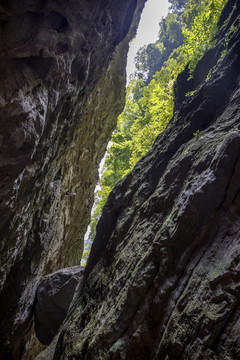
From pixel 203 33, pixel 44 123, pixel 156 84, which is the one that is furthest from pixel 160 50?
pixel 44 123

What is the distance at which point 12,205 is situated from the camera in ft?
15.1

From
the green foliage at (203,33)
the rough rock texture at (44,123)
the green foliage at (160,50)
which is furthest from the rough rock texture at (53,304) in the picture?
the green foliage at (160,50)

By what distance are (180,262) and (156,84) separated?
1460cm

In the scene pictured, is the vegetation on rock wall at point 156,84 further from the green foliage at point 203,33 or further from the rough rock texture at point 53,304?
the rough rock texture at point 53,304

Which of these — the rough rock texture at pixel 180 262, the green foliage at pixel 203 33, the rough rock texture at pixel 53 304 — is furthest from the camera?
the rough rock texture at pixel 53 304

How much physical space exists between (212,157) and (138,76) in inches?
880

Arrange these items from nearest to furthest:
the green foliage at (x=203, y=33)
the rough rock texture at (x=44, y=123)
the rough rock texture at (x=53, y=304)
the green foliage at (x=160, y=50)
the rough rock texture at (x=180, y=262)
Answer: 1. the rough rock texture at (x=180, y=262)
2. the rough rock texture at (x=44, y=123)
3. the green foliage at (x=203, y=33)
4. the rough rock texture at (x=53, y=304)
5. the green foliage at (x=160, y=50)

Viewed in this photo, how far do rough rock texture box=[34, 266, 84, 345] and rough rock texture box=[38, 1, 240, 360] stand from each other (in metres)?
1.85

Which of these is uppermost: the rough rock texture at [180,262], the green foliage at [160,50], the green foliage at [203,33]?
the green foliage at [160,50]

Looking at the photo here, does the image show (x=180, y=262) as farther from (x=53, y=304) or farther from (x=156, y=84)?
(x=156, y=84)

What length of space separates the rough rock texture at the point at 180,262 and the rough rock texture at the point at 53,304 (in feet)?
6.06

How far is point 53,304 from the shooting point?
24.5 feet

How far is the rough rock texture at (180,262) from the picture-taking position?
235 centimetres

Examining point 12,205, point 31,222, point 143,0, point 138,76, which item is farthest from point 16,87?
point 138,76
